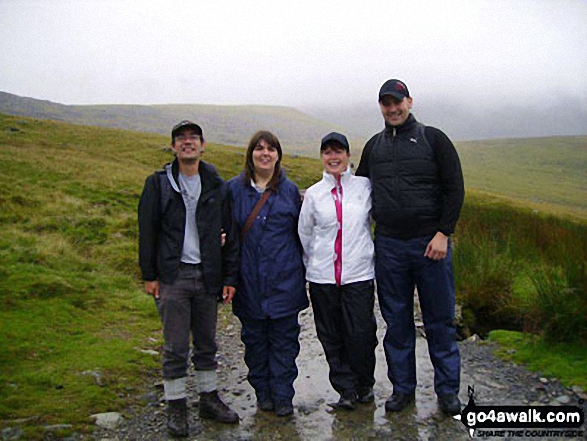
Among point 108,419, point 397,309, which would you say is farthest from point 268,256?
point 108,419

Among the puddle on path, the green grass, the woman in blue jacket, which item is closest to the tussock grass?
the green grass

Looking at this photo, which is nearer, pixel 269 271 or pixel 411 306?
pixel 269 271

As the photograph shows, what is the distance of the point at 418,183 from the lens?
14.1 feet

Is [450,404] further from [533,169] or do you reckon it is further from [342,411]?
[533,169]

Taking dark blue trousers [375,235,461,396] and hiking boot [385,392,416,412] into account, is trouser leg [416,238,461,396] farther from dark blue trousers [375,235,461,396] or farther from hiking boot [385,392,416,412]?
hiking boot [385,392,416,412]

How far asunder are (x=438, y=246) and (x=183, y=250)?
231cm

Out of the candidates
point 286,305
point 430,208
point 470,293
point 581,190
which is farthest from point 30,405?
point 581,190

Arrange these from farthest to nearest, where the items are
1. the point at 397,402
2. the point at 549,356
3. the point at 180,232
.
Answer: the point at 549,356 < the point at 397,402 < the point at 180,232

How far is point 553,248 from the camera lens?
8.98 meters

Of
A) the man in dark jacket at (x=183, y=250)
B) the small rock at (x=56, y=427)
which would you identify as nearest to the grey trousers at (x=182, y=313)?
the man in dark jacket at (x=183, y=250)

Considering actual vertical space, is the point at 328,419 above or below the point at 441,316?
below

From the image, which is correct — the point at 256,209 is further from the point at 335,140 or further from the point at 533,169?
the point at 533,169

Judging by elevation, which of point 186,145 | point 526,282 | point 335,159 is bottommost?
point 526,282

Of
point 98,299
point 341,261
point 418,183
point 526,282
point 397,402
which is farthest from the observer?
point 526,282
